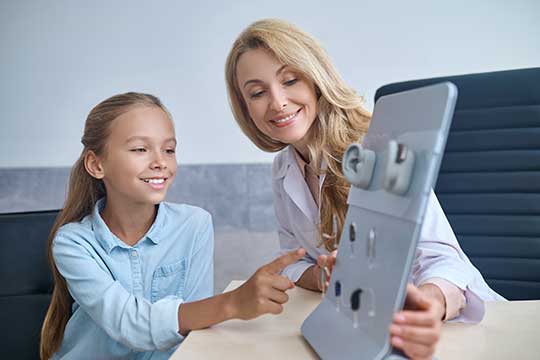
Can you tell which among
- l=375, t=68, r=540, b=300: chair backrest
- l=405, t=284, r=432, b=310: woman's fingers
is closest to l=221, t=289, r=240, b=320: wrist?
l=405, t=284, r=432, b=310: woman's fingers

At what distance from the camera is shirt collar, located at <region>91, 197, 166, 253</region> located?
1.13 metres

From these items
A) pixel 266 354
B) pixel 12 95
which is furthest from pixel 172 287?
pixel 12 95

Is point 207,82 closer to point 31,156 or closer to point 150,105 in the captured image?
point 31,156

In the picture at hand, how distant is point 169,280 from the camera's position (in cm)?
120

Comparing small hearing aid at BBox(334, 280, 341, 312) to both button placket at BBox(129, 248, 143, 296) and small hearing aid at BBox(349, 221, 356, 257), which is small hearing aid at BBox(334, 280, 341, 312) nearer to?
small hearing aid at BBox(349, 221, 356, 257)

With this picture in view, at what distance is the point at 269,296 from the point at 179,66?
Answer: 65.9 inches

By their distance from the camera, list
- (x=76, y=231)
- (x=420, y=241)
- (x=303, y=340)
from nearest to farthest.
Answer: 1. (x=303, y=340)
2. (x=420, y=241)
3. (x=76, y=231)

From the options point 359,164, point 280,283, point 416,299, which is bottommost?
point 280,283

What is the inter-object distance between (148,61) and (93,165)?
1132 millimetres

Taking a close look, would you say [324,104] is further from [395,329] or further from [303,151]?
[395,329]

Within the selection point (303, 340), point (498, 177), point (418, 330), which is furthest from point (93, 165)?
point (498, 177)

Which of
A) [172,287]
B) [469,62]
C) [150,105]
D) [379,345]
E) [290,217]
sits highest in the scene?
[469,62]

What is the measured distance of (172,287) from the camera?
121 cm

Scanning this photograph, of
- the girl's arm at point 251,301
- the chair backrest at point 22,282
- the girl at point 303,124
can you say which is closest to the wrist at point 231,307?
the girl's arm at point 251,301
